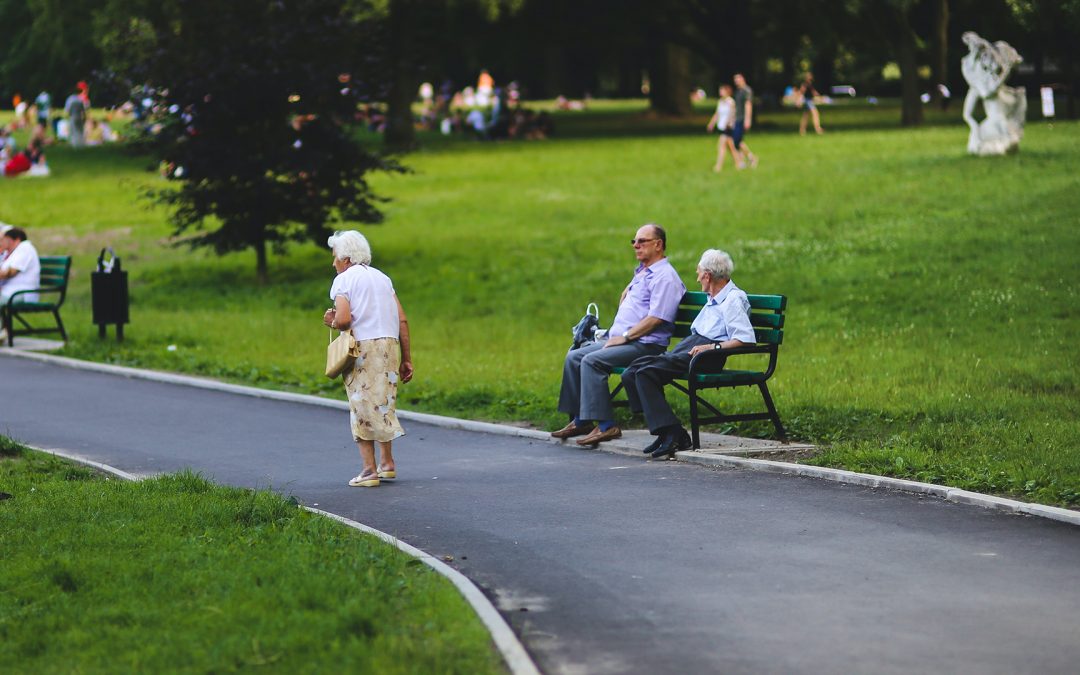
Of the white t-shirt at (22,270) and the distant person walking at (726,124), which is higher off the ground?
the distant person walking at (726,124)

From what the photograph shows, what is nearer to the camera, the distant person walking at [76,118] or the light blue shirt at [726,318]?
the light blue shirt at [726,318]

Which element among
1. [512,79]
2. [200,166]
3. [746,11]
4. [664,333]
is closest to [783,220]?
A: [200,166]

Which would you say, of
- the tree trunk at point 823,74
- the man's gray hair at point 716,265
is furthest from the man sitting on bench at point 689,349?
the tree trunk at point 823,74

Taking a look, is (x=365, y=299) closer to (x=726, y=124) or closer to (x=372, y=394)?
(x=372, y=394)

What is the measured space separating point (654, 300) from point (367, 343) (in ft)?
8.44

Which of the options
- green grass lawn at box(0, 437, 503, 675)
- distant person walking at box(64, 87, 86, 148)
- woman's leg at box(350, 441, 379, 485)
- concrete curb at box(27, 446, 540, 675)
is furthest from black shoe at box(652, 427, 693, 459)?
distant person walking at box(64, 87, 86, 148)

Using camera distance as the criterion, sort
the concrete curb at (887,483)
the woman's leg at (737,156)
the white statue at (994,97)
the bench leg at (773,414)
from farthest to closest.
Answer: the woman's leg at (737,156) < the white statue at (994,97) < the bench leg at (773,414) < the concrete curb at (887,483)

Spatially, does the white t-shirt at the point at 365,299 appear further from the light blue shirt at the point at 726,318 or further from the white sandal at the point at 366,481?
the light blue shirt at the point at 726,318

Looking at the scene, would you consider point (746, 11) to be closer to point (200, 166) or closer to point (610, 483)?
point (200, 166)

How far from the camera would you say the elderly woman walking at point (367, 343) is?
10.6 meters

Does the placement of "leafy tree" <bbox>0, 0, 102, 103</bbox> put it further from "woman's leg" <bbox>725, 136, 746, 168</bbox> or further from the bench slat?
the bench slat

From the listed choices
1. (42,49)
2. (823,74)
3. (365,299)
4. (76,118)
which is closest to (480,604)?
(365,299)

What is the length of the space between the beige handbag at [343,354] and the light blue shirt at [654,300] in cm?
248

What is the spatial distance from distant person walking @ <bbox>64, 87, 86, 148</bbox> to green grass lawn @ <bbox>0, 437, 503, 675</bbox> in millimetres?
50363
